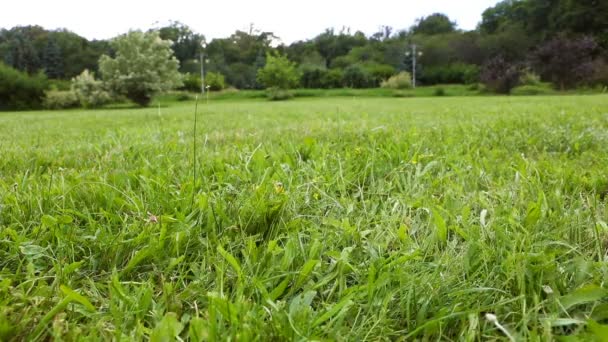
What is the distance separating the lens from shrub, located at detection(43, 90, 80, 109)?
1082 inches

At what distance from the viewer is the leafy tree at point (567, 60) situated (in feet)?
97.1

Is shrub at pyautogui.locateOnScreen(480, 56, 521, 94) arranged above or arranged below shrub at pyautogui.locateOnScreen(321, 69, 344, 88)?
below

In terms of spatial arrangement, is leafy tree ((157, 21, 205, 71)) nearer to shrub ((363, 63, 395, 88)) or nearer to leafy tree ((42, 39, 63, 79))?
leafy tree ((42, 39, 63, 79))

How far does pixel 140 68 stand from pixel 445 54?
40609 mm

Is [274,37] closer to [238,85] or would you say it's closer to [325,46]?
[325,46]

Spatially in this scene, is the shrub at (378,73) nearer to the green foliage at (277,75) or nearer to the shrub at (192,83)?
the green foliage at (277,75)

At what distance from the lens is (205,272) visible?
2.71 ft

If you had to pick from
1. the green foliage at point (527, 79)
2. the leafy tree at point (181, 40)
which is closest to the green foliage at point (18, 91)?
the leafy tree at point (181, 40)

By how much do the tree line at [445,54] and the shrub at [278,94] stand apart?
201 inches

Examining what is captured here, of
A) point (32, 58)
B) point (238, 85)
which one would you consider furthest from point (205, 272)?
point (32, 58)

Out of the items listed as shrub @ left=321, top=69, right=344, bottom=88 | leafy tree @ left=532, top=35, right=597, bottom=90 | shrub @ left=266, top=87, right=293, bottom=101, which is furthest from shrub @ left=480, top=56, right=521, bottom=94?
shrub @ left=266, top=87, right=293, bottom=101

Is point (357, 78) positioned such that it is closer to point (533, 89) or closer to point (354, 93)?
point (354, 93)

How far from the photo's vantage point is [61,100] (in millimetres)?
27734

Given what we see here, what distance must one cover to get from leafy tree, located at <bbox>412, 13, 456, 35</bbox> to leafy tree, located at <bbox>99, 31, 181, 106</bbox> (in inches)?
2130
